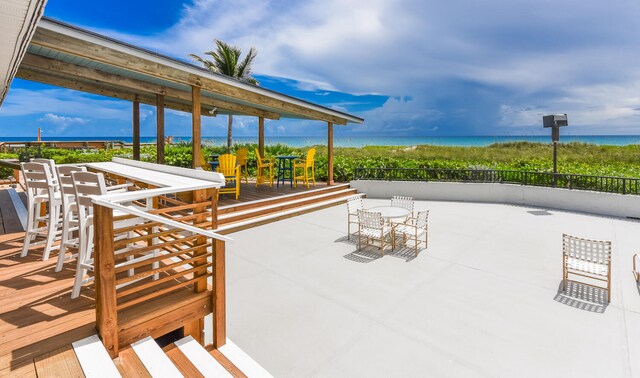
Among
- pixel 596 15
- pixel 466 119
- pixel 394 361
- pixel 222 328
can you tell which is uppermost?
pixel 466 119

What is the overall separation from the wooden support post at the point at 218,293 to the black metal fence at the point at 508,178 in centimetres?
905

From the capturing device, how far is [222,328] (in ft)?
A: 7.84

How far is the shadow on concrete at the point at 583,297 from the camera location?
11.3ft

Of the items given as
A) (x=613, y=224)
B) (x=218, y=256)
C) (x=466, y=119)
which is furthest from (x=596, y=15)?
(x=466, y=119)

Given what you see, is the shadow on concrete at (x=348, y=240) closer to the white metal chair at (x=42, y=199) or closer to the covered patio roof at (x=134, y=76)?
the covered patio roof at (x=134, y=76)

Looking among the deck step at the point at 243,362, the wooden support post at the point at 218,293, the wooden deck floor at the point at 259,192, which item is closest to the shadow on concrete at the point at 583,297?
the deck step at the point at 243,362

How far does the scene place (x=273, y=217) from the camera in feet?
23.7

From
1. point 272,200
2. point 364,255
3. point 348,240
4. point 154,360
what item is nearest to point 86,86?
point 272,200

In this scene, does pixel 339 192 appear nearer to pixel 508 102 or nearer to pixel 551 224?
pixel 551 224

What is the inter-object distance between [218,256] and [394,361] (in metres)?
1.74

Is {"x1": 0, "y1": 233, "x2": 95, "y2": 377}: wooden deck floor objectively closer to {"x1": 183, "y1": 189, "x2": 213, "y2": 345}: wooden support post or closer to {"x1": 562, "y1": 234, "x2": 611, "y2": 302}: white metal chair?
{"x1": 183, "y1": 189, "x2": 213, "y2": 345}: wooden support post

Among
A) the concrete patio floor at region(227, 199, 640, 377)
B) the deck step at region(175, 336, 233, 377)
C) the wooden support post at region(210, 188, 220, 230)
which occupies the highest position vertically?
the wooden support post at region(210, 188, 220, 230)

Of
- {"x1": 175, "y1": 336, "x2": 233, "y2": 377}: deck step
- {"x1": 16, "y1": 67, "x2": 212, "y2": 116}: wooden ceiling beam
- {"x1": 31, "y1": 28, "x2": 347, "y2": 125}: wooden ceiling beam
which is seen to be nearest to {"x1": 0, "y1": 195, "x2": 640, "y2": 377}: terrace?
{"x1": 175, "y1": 336, "x2": 233, "y2": 377}: deck step

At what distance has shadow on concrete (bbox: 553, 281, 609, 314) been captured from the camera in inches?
135
